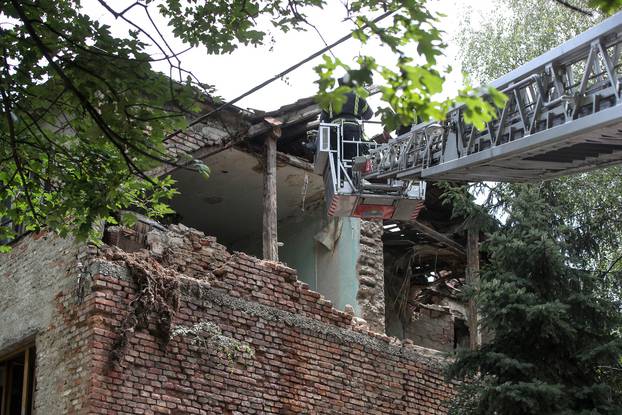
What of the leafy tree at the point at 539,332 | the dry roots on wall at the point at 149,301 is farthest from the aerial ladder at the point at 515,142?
the dry roots on wall at the point at 149,301

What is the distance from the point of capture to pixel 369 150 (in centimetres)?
1473

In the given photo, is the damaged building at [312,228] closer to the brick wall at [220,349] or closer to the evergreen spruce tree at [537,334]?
the brick wall at [220,349]

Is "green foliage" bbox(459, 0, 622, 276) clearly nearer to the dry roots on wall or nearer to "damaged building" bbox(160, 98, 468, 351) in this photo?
"damaged building" bbox(160, 98, 468, 351)

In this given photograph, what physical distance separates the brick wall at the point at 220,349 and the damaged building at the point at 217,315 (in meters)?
0.02

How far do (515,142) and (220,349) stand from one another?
512cm

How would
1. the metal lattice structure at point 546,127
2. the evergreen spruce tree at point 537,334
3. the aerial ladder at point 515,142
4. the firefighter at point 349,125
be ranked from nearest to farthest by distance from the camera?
the metal lattice structure at point 546,127 → the aerial ladder at point 515,142 → the evergreen spruce tree at point 537,334 → the firefighter at point 349,125

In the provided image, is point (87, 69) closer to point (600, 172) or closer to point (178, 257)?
point (178, 257)

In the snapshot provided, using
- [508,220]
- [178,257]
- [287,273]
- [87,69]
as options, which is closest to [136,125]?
[87,69]

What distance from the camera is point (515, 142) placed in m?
11.2

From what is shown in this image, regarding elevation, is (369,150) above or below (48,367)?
above

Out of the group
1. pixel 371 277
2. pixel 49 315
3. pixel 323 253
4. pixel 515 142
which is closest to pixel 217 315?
pixel 49 315

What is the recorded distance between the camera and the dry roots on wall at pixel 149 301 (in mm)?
13617

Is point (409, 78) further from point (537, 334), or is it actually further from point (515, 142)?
point (537, 334)

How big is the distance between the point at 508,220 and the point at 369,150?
8.50 feet
